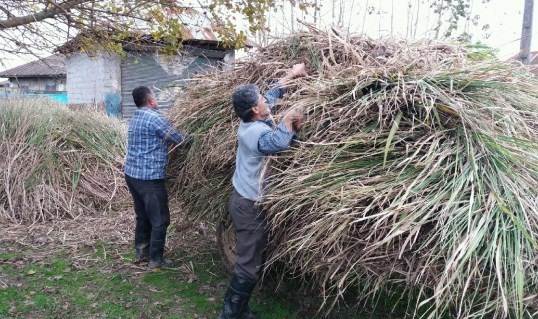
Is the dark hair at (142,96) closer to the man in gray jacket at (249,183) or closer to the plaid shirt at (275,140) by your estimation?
the man in gray jacket at (249,183)

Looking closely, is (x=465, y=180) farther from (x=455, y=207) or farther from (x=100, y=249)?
(x=100, y=249)

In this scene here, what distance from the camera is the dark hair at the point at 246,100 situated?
3785 millimetres

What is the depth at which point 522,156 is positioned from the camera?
281 centimetres

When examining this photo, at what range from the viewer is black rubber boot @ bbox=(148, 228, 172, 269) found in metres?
5.37

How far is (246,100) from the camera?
3781 millimetres

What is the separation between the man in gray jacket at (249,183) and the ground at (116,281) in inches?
20.3

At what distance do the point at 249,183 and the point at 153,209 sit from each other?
179 cm

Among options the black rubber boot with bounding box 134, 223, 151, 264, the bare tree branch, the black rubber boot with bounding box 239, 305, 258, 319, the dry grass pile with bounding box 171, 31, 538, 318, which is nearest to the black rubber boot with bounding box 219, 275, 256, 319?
the black rubber boot with bounding box 239, 305, 258, 319

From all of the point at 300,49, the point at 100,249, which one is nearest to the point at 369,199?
the point at 300,49

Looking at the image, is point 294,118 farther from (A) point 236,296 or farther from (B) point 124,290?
(B) point 124,290

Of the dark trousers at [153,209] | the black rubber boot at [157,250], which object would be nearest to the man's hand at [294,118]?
the dark trousers at [153,209]

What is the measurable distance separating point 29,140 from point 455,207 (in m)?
7.45

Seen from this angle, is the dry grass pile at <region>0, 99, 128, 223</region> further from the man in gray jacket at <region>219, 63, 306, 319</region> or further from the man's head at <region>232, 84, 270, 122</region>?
the man's head at <region>232, 84, 270, 122</region>

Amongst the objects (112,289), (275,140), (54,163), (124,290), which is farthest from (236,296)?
(54,163)
